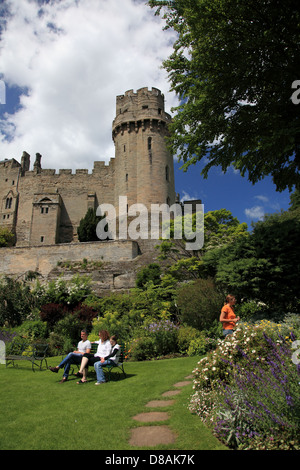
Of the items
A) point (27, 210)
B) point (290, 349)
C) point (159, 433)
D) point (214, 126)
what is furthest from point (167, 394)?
point (27, 210)

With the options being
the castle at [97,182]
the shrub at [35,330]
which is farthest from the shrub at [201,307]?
the castle at [97,182]

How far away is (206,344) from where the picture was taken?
10609 millimetres

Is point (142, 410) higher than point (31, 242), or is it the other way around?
point (31, 242)

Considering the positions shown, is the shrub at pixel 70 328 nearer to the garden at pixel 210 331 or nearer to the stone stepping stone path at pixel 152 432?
the garden at pixel 210 331

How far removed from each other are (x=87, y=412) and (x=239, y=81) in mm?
9273

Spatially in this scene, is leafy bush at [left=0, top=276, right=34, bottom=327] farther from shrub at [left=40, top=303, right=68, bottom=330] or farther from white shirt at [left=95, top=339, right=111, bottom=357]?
white shirt at [left=95, top=339, right=111, bottom=357]

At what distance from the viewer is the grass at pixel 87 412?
154 inches

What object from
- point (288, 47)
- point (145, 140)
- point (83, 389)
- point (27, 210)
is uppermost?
point (145, 140)

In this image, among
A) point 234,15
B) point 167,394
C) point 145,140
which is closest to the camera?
point 167,394

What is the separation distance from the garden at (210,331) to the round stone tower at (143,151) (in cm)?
1288

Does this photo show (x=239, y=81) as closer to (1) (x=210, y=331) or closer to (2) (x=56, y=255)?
(1) (x=210, y=331)

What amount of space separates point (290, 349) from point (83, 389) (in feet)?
14.8

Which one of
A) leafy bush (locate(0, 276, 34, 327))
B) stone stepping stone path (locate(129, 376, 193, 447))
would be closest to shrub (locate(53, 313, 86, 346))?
leafy bush (locate(0, 276, 34, 327))
